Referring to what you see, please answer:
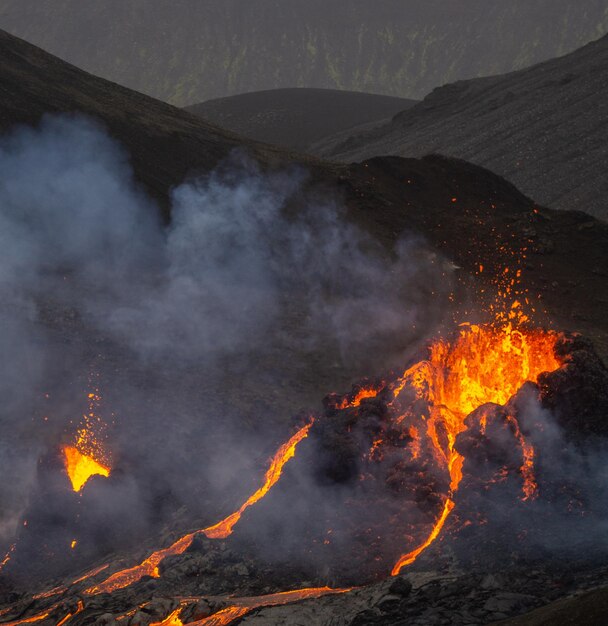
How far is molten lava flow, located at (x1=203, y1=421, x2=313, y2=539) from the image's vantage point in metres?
12.2

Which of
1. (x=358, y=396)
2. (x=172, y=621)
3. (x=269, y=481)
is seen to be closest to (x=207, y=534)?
(x=269, y=481)

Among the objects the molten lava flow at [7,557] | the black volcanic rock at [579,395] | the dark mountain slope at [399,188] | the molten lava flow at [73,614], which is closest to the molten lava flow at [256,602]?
the molten lava flow at [73,614]

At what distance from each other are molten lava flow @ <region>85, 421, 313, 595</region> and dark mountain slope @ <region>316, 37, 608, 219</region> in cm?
2396

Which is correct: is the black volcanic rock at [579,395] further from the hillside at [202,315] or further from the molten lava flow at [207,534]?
the molten lava flow at [207,534]

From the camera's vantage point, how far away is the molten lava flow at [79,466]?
14.3 meters

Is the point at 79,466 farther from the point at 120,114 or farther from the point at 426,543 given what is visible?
the point at 120,114

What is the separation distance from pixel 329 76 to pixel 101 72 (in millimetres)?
42071

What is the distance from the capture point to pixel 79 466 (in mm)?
14500

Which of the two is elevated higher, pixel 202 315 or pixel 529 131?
pixel 529 131

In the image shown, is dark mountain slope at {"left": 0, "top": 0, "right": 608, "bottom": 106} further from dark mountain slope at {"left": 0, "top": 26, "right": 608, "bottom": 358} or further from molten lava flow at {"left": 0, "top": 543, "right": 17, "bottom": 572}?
molten lava flow at {"left": 0, "top": 543, "right": 17, "bottom": 572}

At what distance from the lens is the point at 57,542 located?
517 inches

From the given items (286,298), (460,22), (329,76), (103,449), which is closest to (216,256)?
(286,298)

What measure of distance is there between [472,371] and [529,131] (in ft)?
114

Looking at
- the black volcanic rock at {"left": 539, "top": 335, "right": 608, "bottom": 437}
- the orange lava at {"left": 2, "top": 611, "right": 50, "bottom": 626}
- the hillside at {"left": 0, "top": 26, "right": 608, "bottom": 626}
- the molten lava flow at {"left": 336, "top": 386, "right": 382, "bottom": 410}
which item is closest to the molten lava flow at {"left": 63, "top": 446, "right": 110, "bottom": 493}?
the hillside at {"left": 0, "top": 26, "right": 608, "bottom": 626}
